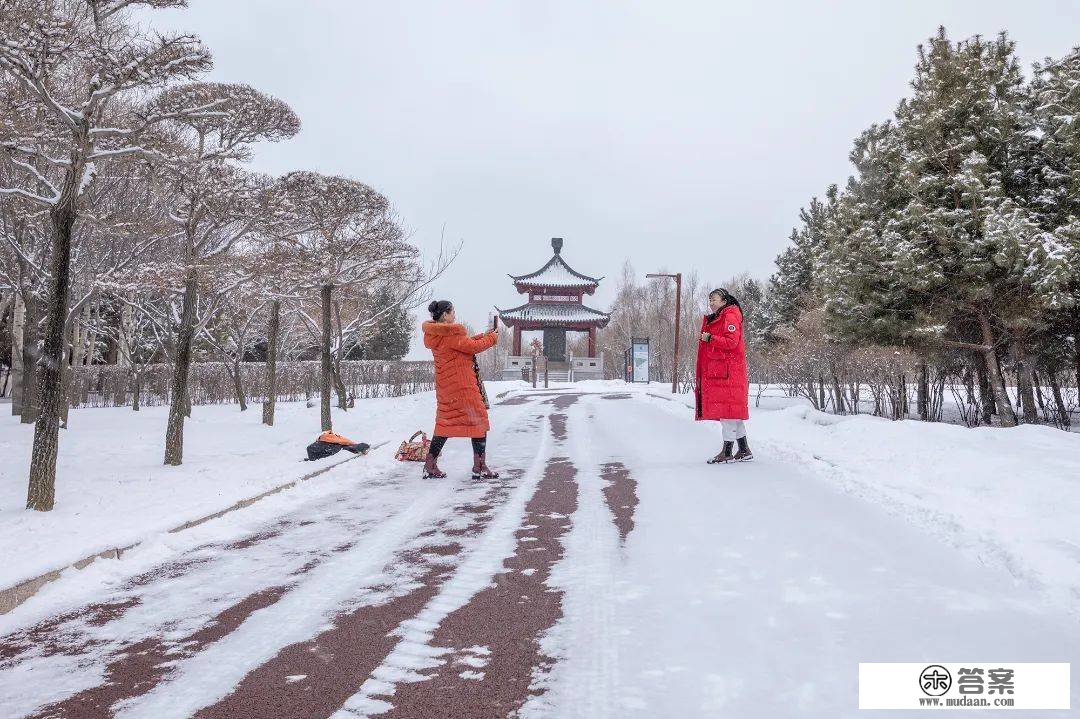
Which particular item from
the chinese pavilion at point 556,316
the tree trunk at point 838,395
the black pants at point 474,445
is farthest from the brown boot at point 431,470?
the chinese pavilion at point 556,316

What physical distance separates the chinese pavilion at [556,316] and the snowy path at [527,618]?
4093 centimetres

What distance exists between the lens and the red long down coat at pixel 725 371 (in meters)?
6.60

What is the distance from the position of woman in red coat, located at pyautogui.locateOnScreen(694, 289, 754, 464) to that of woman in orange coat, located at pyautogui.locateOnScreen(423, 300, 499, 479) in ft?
7.55

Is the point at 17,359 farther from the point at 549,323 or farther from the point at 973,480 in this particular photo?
the point at 549,323

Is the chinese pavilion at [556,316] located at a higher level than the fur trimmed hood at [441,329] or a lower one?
higher

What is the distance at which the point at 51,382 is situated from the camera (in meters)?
5.45

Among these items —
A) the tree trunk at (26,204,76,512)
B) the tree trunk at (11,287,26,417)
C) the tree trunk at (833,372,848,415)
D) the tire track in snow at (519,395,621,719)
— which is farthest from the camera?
the tree trunk at (11,287,26,417)

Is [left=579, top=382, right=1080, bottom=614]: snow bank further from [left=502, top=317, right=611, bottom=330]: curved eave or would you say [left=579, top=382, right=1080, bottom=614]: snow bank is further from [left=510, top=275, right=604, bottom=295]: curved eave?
[left=510, top=275, right=604, bottom=295]: curved eave

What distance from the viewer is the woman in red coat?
661 centimetres

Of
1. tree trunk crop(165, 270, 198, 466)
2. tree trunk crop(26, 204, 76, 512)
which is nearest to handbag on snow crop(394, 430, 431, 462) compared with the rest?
tree trunk crop(165, 270, 198, 466)

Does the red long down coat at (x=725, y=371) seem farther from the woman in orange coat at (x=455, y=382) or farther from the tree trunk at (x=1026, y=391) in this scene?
the tree trunk at (x=1026, y=391)

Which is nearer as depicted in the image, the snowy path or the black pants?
the snowy path

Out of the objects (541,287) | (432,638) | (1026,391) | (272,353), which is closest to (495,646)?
(432,638)

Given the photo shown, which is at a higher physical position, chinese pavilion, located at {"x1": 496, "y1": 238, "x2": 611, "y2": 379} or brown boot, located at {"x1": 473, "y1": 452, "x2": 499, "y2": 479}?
chinese pavilion, located at {"x1": 496, "y1": 238, "x2": 611, "y2": 379}
